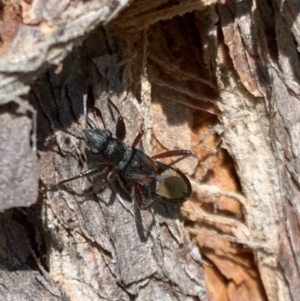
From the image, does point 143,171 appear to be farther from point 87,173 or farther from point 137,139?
point 87,173

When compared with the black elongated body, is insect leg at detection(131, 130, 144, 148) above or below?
above

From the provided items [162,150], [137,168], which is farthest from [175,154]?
[137,168]

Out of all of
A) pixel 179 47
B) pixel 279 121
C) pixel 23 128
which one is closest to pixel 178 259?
pixel 279 121

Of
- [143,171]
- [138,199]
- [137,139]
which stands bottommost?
[138,199]

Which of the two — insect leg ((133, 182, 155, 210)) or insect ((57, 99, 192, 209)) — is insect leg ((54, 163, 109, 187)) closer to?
insect ((57, 99, 192, 209))

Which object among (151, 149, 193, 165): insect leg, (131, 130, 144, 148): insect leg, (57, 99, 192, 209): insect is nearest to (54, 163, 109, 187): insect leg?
(57, 99, 192, 209): insect

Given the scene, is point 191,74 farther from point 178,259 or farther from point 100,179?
point 178,259
